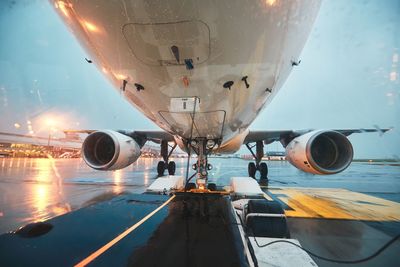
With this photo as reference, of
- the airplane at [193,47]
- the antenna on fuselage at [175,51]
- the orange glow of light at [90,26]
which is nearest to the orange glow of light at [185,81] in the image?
the airplane at [193,47]

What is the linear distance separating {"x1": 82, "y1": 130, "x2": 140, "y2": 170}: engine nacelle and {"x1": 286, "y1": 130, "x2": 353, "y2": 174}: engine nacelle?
4296 millimetres

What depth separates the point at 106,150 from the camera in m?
6.04

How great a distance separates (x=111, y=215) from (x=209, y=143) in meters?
2.56

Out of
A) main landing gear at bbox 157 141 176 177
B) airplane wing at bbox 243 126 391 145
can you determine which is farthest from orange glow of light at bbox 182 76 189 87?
main landing gear at bbox 157 141 176 177

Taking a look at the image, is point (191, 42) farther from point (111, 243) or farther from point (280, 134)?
point (280, 134)

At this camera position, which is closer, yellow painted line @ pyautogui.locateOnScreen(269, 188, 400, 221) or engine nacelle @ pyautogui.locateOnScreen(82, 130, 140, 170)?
yellow painted line @ pyautogui.locateOnScreen(269, 188, 400, 221)

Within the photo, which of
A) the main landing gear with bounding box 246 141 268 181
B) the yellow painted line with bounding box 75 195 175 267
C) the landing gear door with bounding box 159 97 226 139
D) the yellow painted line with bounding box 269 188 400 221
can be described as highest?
the landing gear door with bounding box 159 97 226 139

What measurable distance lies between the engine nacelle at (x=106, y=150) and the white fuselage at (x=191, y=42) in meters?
3.09

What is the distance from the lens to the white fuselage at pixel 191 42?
1466mm

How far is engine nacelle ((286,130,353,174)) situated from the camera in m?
4.84

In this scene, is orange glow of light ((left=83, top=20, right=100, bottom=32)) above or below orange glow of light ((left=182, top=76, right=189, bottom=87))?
above

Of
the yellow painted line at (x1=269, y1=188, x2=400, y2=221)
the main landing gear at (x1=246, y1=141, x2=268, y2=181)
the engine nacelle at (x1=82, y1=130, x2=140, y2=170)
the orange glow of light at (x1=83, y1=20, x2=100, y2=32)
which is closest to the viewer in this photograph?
the orange glow of light at (x1=83, y1=20, x2=100, y2=32)

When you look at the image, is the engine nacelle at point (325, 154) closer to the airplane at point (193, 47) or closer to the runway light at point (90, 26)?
the airplane at point (193, 47)

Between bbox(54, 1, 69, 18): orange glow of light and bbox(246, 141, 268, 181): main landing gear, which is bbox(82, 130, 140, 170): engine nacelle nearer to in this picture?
bbox(54, 1, 69, 18): orange glow of light
